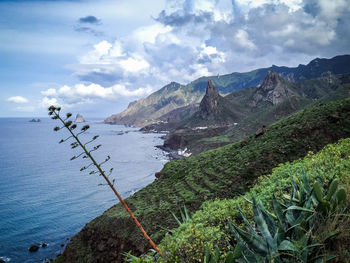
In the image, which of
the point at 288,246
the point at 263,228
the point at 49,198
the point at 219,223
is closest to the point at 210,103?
the point at 49,198

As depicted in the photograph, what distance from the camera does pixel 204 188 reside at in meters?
18.9

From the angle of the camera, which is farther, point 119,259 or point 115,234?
point 115,234

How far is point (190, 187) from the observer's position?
808 inches

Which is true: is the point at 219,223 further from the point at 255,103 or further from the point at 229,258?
the point at 255,103

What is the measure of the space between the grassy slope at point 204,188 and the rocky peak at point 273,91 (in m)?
151

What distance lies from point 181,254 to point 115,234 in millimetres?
13977

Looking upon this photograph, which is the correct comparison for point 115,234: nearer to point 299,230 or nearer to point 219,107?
point 299,230

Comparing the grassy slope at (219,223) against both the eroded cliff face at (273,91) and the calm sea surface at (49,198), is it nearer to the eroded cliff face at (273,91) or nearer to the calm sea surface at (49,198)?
the calm sea surface at (49,198)

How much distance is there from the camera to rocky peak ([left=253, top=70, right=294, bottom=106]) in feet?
522

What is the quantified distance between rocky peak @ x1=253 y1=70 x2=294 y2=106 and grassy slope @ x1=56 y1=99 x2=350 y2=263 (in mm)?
150519

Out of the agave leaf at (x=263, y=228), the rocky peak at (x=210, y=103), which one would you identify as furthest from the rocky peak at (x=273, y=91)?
the agave leaf at (x=263, y=228)

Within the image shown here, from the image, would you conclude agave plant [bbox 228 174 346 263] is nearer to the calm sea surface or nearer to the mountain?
the calm sea surface

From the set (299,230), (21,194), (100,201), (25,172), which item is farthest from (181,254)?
(25,172)

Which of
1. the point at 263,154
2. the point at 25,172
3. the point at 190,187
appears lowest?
the point at 190,187
